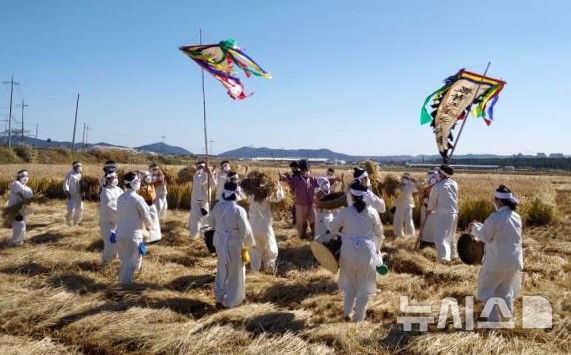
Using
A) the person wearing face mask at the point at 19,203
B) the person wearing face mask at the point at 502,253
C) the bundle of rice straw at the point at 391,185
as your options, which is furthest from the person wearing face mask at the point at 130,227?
the bundle of rice straw at the point at 391,185

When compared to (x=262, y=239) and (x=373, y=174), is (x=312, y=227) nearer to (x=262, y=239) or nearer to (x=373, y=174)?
(x=373, y=174)

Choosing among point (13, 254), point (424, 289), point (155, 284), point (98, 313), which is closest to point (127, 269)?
point (155, 284)

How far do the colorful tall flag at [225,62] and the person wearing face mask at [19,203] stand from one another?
428 cm

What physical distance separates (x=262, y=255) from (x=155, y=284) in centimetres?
194

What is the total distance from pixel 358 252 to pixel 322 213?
4.20m

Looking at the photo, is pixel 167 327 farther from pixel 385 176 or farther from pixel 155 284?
pixel 385 176

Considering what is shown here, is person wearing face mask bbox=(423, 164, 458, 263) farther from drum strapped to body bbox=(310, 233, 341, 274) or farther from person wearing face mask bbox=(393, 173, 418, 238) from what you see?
drum strapped to body bbox=(310, 233, 341, 274)

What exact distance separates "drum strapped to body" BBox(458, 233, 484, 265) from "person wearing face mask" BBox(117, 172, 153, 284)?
189 inches

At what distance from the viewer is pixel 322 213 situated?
34.8 ft

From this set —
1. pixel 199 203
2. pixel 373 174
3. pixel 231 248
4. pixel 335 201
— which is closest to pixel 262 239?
pixel 335 201

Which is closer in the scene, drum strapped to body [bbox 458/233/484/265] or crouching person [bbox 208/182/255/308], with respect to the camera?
crouching person [bbox 208/182/255/308]

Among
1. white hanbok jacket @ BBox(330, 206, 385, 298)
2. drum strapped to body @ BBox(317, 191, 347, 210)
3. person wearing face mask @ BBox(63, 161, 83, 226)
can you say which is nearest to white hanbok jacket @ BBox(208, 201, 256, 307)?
white hanbok jacket @ BBox(330, 206, 385, 298)

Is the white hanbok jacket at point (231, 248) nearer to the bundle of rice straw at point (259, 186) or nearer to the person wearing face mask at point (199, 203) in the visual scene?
the bundle of rice straw at point (259, 186)

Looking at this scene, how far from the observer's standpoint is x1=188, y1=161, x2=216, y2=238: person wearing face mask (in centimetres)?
1171
